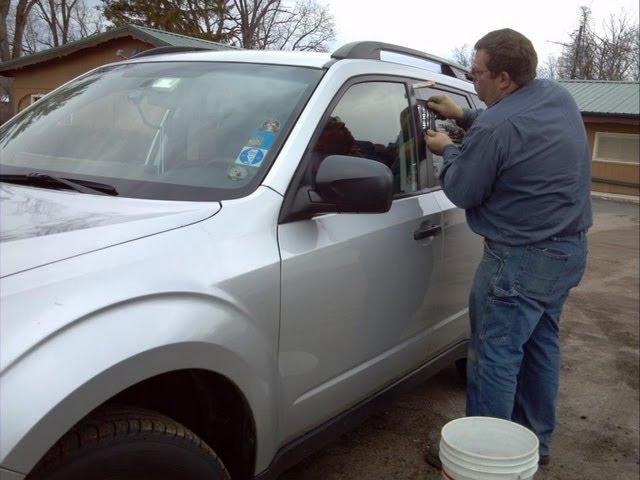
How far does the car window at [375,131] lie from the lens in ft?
8.70

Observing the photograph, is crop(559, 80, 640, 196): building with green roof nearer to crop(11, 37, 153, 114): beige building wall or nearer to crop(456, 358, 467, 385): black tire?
crop(11, 37, 153, 114): beige building wall

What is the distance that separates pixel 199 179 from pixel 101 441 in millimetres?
980

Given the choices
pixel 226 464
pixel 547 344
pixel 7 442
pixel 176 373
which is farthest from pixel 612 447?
pixel 7 442

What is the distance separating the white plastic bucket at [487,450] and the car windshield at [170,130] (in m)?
1.14

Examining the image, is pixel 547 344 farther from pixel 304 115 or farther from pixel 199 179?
pixel 199 179

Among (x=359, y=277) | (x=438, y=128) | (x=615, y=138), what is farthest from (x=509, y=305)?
(x=615, y=138)

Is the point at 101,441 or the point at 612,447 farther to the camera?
the point at 612,447

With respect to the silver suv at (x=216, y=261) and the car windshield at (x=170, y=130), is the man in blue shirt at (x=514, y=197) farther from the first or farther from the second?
the car windshield at (x=170, y=130)

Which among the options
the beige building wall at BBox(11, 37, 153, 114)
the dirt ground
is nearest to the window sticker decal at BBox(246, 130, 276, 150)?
the dirt ground

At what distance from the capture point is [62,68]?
1717 cm

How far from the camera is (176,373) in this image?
1.98 metres

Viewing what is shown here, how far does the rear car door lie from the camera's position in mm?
2326

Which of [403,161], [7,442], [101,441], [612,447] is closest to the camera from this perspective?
[7,442]

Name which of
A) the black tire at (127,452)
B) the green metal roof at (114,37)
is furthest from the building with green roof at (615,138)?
the black tire at (127,452)
